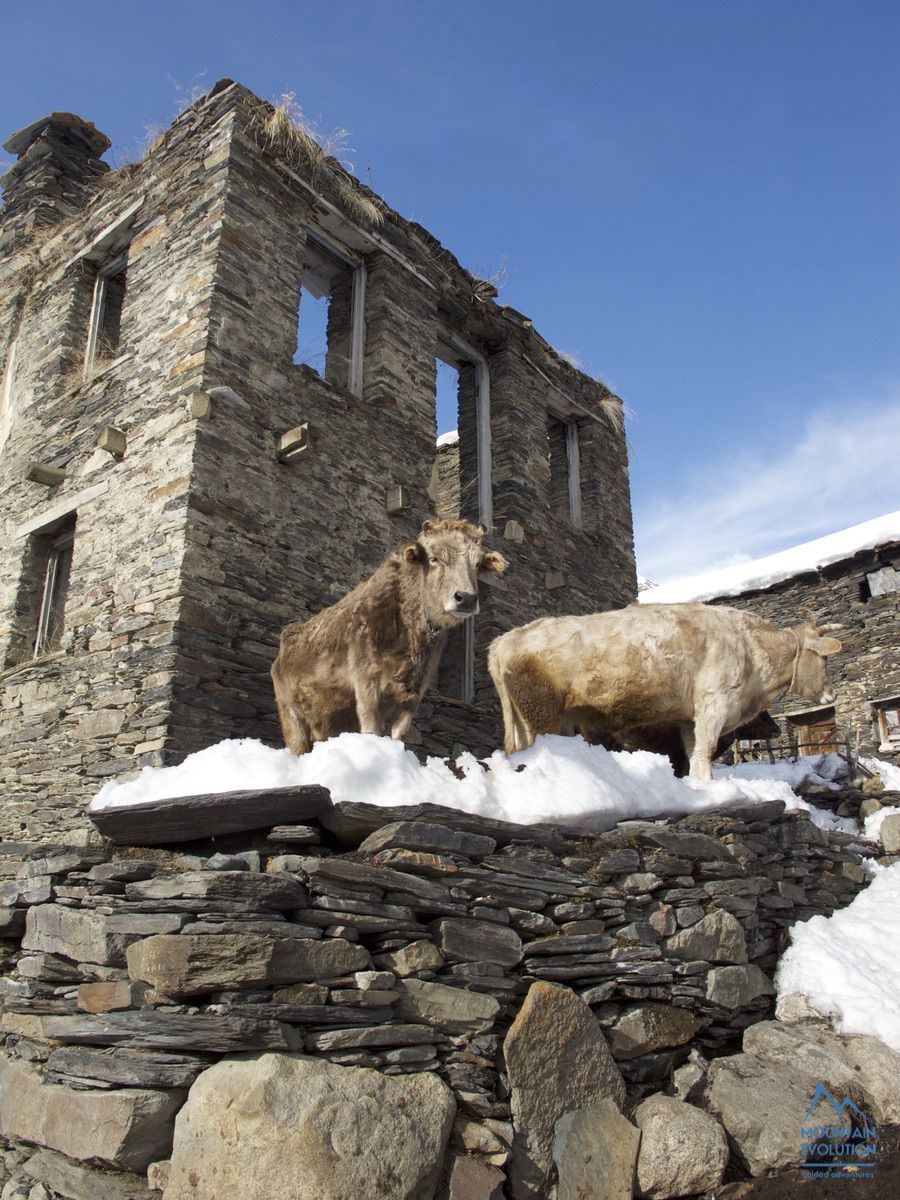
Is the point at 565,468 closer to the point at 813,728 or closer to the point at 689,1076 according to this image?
the point at 813,728

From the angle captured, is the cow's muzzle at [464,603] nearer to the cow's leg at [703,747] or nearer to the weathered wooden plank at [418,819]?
the weathered wooden plank at [418,819]

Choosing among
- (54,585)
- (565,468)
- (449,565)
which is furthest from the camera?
(565,468)

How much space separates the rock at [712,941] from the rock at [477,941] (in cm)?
121

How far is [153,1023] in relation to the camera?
3.70m

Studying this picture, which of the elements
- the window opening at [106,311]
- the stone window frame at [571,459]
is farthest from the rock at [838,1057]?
the window opening at [106,311]

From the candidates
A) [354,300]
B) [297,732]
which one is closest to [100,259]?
[354,300]

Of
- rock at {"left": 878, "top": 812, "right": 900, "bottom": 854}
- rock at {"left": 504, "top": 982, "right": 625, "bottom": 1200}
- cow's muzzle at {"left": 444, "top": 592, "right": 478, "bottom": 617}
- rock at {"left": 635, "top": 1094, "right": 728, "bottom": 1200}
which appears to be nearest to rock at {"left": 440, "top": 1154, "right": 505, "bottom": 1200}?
rock at {"left": 504, "top": 982, "right": 625, "bottom": 1200}

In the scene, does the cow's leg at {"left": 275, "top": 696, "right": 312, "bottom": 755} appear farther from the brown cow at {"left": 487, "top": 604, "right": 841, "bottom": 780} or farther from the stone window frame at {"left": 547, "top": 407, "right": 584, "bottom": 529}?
the stone window frame at {"left": 547, "top": 407, "right": 584, "bottom": 529}

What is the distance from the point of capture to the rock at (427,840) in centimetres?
442

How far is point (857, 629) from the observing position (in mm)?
18312

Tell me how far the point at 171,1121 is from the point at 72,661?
6.08 metres

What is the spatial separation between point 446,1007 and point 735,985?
7.13ft

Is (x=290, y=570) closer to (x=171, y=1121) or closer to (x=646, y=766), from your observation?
(x=646, y=766)

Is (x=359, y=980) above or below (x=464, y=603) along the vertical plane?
below
